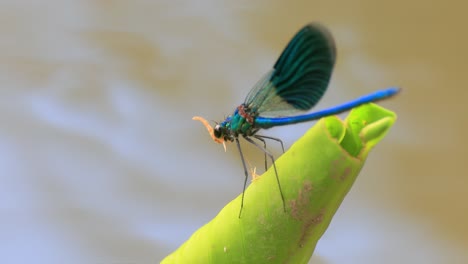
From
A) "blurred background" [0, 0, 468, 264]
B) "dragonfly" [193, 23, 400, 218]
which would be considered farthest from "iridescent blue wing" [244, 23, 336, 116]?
"blurred background" [0, 0, 468, 264]

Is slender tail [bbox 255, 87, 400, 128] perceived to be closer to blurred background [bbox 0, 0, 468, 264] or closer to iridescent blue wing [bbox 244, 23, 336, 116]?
iridescent blue wing [bbox 244, 23, 336, 116]

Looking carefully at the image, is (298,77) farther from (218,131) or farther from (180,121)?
(180,121)

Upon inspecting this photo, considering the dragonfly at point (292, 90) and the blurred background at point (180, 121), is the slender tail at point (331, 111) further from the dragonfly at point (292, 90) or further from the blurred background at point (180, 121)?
the blurred background at point (180, 121)

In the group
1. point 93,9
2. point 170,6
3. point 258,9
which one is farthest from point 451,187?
point 93,9

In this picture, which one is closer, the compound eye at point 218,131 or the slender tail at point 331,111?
the slender tail at point 331,111

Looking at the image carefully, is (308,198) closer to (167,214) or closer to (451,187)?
(167,214)

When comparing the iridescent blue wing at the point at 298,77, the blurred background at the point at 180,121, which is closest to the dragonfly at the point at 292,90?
the iridescent blue wing at the point at 298,77
